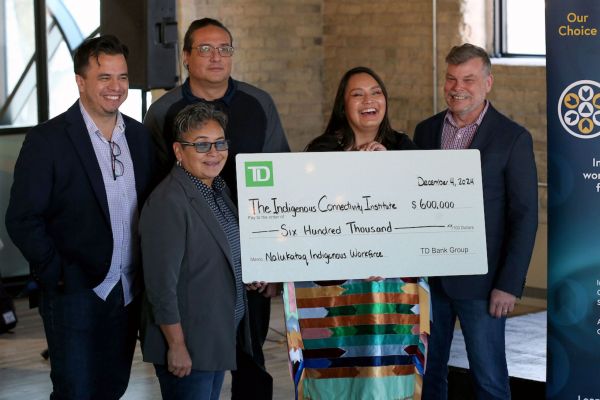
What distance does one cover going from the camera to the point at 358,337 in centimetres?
416

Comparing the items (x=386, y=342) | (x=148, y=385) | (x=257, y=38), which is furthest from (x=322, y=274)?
(x=257, y=38)

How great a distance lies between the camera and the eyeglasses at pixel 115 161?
411cm

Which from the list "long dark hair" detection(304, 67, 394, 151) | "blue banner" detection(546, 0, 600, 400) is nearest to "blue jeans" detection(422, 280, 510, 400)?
"blue banner" detection(546, 0, 600, 400)

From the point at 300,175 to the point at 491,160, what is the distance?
0.73 meters

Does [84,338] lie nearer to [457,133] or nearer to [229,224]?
[229,224]

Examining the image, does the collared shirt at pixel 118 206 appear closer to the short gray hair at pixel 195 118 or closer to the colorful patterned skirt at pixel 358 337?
the short gray hair at pixel 195 118

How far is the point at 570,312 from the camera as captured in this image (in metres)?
4.54

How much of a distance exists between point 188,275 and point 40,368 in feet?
10.2

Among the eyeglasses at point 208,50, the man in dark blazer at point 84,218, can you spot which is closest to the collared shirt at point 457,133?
the eyeglasses at point 208,50

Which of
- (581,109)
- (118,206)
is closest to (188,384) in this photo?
(118,206)

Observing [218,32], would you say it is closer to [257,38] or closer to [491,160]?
[491,160]

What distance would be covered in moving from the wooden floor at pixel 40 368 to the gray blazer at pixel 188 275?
2102 millimetres

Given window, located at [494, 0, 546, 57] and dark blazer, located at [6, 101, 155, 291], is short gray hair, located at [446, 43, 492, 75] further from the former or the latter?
window, located at [494, 0, 546, 57]

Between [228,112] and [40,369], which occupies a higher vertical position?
[228,112]
